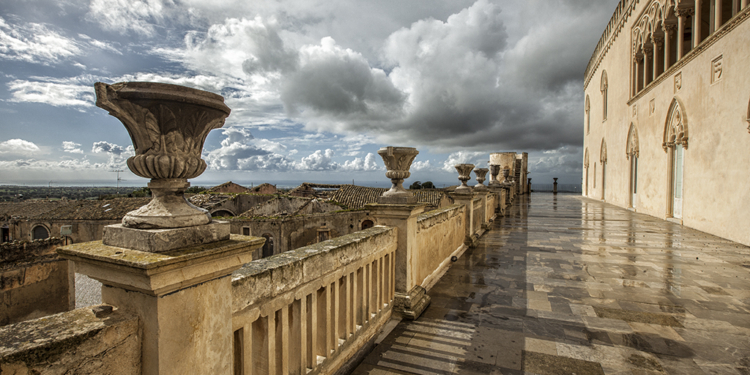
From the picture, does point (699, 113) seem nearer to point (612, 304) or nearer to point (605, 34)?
point (612, 304)

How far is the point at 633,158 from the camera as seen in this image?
59.7 feet

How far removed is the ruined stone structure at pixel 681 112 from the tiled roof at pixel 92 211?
110ft

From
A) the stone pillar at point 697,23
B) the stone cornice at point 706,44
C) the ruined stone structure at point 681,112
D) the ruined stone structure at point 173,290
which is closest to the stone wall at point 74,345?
the ruined stone structure at point 173,290

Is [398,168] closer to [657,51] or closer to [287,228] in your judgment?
[657,51]

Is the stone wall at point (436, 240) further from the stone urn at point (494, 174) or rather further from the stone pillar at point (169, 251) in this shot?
the stone urn at point (494, 174)

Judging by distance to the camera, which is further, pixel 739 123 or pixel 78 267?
pixel 739 123

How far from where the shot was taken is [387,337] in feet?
12.2

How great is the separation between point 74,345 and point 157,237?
1.54ft

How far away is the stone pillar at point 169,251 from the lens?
145 centimetres

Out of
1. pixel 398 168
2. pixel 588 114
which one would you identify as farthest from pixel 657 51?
pixel 398 168

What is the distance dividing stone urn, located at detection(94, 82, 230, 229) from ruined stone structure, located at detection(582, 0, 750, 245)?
42.3 ft

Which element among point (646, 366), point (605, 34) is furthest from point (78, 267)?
point (605, 34)

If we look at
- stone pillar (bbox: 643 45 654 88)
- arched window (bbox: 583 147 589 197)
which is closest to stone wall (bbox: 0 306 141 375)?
stone pillar (bbox: 643 45 654 88)

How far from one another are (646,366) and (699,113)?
40.7 feet
